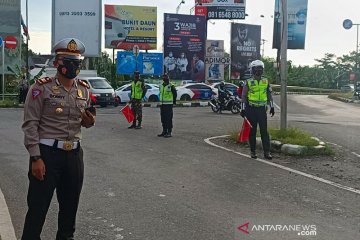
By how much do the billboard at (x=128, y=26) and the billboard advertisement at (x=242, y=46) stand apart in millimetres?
7557

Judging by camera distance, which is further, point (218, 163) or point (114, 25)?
point (114, 25)

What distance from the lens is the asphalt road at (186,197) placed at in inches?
196

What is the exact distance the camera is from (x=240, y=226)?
504cm

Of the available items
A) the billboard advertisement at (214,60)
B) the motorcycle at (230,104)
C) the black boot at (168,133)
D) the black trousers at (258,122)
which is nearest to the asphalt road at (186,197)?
the black trousers at (258,122)

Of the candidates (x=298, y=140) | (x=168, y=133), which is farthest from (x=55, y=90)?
(x=168, y=133)

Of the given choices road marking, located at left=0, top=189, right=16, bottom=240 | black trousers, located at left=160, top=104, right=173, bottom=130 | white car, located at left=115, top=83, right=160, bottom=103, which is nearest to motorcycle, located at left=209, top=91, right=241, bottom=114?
white car, located at left=115, top=83, right=160, bottom=103

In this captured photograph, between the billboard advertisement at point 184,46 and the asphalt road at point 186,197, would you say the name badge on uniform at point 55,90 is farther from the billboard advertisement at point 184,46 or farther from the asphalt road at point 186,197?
the billboard advertisement at point 184,46

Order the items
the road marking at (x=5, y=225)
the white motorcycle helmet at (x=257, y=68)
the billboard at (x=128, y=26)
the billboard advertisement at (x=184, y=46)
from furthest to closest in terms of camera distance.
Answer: the billboard at (x=128, y=26) < the billboard advertisement at (x=184, y=46) < the white motorcycle helmet at (x=257, y=68) < the road marking at (x=5, y=225)

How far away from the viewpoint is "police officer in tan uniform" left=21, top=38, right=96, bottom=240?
3879mm

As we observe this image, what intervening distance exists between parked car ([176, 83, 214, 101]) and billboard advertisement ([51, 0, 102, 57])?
7.11 m

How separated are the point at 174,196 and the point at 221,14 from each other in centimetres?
3641

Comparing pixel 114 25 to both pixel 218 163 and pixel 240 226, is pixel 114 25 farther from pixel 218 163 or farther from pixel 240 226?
pixel 240 226

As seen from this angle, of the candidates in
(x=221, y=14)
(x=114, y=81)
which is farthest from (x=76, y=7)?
(x=221, y=14)

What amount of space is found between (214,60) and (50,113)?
1471 inches
